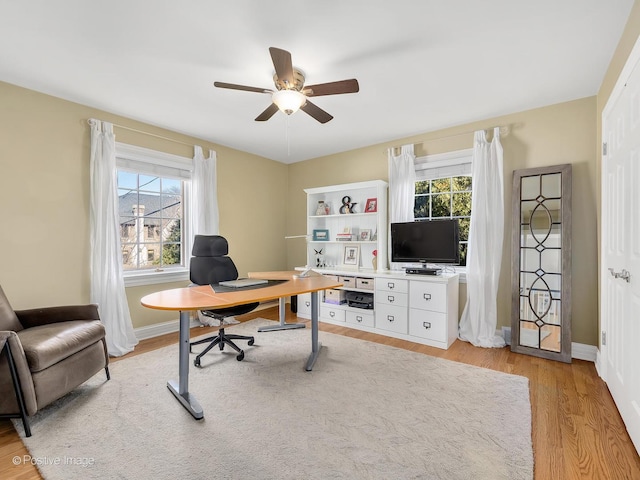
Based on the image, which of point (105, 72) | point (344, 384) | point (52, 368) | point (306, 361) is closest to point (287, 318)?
point (306, 361)

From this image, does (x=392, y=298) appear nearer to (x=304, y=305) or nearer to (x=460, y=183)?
(x=304, y=305)

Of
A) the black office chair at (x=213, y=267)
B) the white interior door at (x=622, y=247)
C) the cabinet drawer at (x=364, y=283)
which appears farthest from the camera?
the cabinet drawer at (x=364, y=283)

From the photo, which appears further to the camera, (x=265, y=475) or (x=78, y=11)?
(x=78, y=11)

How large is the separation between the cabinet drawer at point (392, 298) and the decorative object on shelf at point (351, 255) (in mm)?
759

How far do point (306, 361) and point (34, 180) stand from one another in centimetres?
297

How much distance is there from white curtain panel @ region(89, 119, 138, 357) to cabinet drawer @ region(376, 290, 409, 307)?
275 centimetres

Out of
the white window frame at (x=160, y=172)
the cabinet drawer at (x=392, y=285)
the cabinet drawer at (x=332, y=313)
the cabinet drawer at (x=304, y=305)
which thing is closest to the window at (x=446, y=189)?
the cabinet drawer at (x=392, y=285)

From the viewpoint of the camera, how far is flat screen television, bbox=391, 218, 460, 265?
11.0 ft

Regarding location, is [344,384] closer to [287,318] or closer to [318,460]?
[318,460]

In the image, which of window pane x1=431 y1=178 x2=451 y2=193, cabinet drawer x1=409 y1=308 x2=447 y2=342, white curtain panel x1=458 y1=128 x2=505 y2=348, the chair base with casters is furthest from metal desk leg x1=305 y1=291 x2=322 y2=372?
window pane x1=431 y1=178 x2=451 y2=193

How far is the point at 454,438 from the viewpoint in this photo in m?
1.73

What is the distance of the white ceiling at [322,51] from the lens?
1.76m

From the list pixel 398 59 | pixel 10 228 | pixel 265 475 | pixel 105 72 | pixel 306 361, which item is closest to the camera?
pixel 265 475

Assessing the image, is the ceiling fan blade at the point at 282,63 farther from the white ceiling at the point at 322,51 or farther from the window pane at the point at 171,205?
the window pane at the point at 171,205
